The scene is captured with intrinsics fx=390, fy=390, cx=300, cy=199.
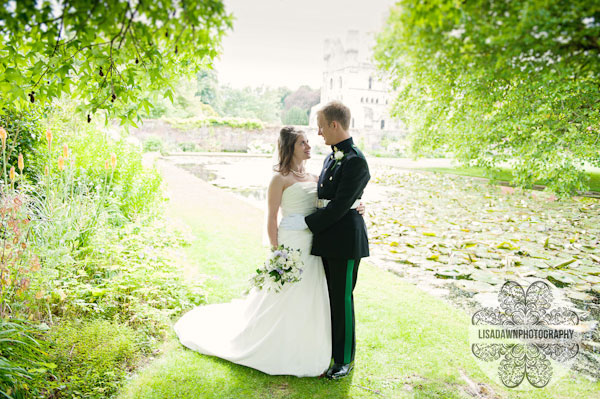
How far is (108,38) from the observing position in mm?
1817

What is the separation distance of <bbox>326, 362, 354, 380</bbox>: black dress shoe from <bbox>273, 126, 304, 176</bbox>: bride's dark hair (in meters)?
1.61

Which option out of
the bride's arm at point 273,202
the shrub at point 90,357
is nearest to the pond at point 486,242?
the bride's arm at point 273,202

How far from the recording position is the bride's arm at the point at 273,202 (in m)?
3.14

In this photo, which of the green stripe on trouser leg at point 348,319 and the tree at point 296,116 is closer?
Result: the green stripe on trouser leg at point 348,319

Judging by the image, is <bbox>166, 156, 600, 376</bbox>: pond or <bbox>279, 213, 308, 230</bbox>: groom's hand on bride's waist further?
<bbox>166, 156, 600, 376</bbox>: pond

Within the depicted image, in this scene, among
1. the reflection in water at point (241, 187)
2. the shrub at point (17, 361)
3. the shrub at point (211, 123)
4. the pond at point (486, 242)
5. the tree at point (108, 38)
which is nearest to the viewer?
the tree at point (108, 38)

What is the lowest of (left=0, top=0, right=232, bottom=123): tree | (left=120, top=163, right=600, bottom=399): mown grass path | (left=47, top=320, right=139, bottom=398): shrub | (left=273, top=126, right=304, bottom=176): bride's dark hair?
(left=120, top=163, right=600, bottom=399): mown grass path

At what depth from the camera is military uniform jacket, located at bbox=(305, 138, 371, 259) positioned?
290 centimetres

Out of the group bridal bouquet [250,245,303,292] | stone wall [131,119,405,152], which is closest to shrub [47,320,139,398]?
bridal bouquet [250,245,303,292]

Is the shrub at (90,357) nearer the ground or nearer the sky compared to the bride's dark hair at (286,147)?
nearer the ground

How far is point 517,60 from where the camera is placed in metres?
1.60

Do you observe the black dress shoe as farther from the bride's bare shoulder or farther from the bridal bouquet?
the bride's bare shoulder

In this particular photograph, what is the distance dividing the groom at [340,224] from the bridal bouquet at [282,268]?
7.9 inches

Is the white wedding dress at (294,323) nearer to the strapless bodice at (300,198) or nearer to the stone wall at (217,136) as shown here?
the strapless bodice at (300,198)
